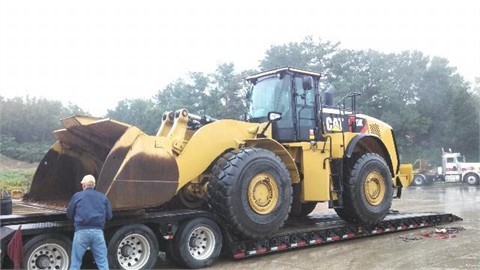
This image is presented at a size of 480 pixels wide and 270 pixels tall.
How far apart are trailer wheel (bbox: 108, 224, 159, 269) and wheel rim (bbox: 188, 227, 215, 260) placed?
58 centimetres

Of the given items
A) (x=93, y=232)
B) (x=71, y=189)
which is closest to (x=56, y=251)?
(x=93, y=232)

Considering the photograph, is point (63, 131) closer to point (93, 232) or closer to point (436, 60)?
point (93, 232)

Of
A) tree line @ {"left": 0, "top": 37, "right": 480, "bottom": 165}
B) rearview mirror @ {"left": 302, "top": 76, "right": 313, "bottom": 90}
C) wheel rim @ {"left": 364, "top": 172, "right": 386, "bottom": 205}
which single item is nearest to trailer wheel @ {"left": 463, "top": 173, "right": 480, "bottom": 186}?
tree line @ {"left": 0, "top": 37, "right": 480, "bottom": 165}

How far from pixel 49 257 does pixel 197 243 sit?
2.10 metres

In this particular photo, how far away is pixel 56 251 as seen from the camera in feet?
19.4

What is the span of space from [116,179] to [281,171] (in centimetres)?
278

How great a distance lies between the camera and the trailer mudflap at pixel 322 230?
751 cm

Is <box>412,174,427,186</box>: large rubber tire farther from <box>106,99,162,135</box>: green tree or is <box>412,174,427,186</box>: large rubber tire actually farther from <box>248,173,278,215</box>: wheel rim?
<box>248,173,278,215</box>: wheel rim

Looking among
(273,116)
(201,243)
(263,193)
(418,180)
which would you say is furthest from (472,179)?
(201,243)

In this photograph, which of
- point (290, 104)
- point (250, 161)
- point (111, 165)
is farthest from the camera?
point (290, 104)

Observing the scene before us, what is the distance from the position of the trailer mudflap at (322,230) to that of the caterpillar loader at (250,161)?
25 cm

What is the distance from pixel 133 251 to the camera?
6.52m

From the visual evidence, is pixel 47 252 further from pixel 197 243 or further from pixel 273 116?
pixel 273 116

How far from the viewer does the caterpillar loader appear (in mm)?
6555
